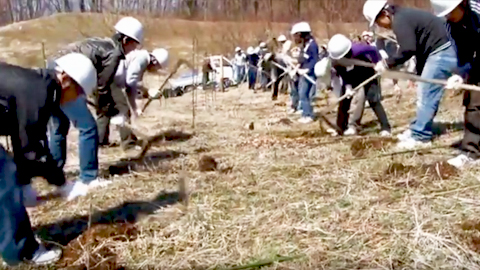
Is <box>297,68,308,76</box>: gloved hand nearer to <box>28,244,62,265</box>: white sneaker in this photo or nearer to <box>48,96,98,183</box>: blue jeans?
<box>48,96,98,183</box>: blue jeans

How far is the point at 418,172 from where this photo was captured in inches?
199

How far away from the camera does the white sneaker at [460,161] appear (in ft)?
17.1

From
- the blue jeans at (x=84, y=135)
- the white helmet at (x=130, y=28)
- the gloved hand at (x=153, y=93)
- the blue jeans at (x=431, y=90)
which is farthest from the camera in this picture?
the gloved hand at (x=153, y=93)

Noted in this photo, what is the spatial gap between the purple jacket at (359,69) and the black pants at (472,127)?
2.06 meters

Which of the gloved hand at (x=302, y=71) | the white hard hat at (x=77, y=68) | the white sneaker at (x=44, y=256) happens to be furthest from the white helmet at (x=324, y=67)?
the white sneaker at (x=44, y=256)

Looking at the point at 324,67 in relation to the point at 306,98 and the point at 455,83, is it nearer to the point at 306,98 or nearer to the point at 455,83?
the point at 306,98

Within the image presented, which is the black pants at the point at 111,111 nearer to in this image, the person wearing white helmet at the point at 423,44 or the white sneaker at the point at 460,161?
the person wearing white helmet at the point at 423,44

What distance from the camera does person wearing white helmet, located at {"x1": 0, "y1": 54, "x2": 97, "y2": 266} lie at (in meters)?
3.58

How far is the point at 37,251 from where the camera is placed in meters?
3.79

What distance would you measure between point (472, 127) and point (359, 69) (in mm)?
2230

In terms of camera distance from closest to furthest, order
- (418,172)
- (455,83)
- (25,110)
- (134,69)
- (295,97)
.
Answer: (25,110) < (455,83) < (418,172) < (134,69) < (295,97)

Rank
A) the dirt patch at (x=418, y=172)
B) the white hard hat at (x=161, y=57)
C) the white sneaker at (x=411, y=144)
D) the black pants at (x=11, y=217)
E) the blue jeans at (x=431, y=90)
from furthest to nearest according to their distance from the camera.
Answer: the white hard hat at (x=161, y=57), the white sneaker at (x=411, y=144), the blue jeans at (x=431, y=90), the dirt patch at (x=418, y=172), the black pants at (x=11, y=217)

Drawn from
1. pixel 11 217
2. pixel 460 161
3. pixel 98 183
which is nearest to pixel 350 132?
pixel 460 161

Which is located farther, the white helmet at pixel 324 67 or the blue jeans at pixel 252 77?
the blue jeans at pixel 252 77
